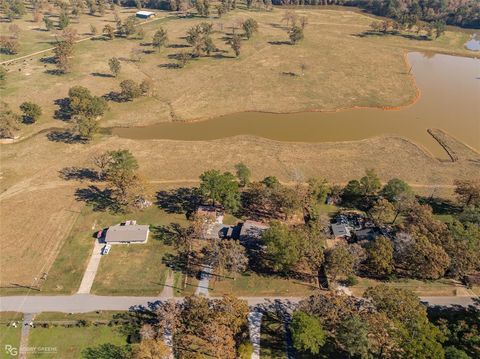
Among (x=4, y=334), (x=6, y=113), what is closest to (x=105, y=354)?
(x=4, y=334)

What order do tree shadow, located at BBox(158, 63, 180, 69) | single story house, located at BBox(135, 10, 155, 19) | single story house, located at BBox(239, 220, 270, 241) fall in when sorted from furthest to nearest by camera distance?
single story house, located at BBox(135, 10, 155, 19) < tree shadow, located at BBox(158, 63, 180, 69) < single story house, located at BBox(239, 220, 270, 241)

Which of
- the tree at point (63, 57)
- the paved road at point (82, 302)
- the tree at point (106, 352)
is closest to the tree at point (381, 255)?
the paved road at point (82, 302)

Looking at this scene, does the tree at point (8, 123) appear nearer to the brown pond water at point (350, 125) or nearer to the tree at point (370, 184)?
the brown pond water at point (350, 125)

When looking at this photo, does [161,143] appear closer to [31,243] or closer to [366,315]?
[31,243]

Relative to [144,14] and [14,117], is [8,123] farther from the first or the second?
[144,14]

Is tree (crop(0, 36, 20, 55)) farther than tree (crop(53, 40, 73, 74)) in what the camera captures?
Yes

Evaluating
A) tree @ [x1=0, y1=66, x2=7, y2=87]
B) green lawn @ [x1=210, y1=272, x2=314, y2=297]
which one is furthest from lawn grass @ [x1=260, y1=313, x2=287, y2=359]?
tree @ [x1=0, y1=66, x2=7, y2=87]

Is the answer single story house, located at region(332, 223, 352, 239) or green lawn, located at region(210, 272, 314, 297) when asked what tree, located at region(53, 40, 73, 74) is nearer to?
green lawn, located at region(210, 272, 314, 297)
